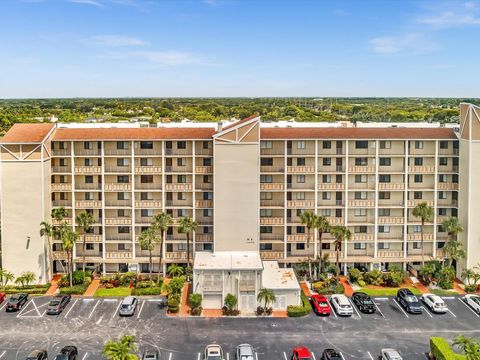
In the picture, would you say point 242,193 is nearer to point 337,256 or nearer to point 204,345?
point 337,256

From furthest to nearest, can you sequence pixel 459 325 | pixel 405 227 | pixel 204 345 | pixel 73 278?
1. pixel 405 227
2. pixel 73 278
3. pixel 459 325
4. pixel 204 345

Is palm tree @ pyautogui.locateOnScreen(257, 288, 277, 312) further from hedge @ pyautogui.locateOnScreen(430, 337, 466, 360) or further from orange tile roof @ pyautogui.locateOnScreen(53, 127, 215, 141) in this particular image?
orange tile roof @ pyautogui.locateOnScreen(53, 127, 215, 141)

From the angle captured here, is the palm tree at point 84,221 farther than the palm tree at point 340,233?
Yes

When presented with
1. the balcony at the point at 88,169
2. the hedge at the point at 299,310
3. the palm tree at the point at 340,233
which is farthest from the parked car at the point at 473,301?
the balcony at the point at 88,169

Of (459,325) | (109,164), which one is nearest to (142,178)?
(109,164)

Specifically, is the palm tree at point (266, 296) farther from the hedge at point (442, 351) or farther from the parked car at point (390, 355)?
the hedge at point (442, 351)

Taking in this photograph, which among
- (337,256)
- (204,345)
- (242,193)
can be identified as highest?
(242,193)
